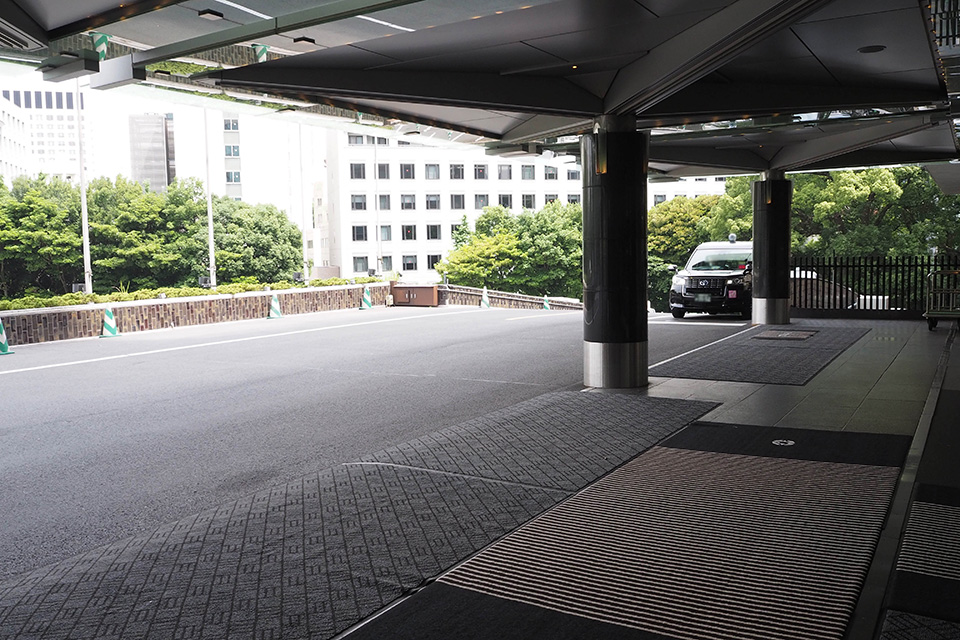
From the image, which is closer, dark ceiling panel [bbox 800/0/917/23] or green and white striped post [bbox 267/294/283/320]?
dark ceiling panel [bbox 800/0/917/23]

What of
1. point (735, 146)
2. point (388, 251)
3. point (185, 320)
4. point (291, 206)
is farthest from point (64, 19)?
point (291, 206)

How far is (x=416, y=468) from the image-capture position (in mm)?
6430

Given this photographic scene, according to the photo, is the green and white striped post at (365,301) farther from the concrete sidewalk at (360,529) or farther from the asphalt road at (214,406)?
the concrete sidewalk at (360,529)

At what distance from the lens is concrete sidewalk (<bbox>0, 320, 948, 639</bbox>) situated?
3848mm

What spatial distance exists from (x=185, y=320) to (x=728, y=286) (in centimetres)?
1353

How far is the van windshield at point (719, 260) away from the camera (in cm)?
2136

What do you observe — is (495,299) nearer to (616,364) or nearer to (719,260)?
(719,260)

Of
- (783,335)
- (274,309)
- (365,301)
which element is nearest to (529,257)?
(365,301)

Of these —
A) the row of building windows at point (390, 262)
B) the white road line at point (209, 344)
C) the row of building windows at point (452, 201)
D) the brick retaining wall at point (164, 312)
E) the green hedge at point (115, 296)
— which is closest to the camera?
the white road line at point (209, 344)

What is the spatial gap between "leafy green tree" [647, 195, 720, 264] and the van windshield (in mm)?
34837

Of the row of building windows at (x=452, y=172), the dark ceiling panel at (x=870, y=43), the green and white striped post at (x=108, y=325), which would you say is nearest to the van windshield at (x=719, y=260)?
the dark ceiling panel at (x=870, y=43)

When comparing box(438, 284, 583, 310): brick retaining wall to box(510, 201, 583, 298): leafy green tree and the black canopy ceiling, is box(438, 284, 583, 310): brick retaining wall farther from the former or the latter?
the black canopy ceiling

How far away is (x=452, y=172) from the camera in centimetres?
7925

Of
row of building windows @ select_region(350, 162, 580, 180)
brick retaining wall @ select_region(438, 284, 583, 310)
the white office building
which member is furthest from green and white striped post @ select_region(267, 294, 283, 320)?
row of building windows @ select_region(350, 162, 580, 180)
